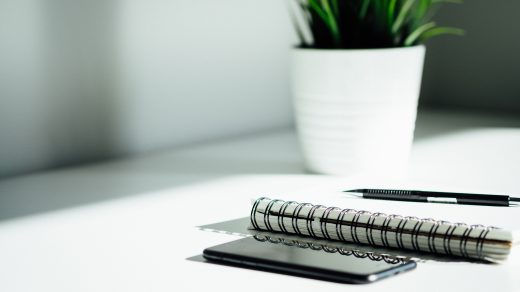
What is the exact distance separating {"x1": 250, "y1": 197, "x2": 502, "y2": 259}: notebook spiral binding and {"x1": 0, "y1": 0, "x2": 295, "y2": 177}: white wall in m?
0.51

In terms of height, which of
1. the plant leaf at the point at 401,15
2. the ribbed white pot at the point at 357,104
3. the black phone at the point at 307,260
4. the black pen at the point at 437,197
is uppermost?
the plant leaf at the point at 401,15

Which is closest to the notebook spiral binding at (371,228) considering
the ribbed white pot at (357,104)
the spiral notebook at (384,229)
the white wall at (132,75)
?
the spiral notebook at (384,229)

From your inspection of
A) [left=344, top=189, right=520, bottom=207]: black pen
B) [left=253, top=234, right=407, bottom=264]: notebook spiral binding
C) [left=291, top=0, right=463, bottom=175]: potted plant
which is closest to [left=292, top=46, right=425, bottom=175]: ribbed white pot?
[left=291, top=0, right=463, bottom=175]: potted plant

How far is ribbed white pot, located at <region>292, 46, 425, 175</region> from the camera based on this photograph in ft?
3.43

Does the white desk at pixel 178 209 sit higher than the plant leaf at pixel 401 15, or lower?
lower

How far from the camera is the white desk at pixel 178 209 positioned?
645 millimetres

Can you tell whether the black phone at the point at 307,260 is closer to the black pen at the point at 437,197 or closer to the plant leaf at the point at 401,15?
the black pen at the point at 437,197

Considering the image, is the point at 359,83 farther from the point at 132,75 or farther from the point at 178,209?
the point at 132,75

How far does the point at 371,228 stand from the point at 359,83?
0.38m

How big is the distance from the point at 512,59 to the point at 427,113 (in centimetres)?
20

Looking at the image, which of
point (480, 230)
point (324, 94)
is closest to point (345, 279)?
point (480, 230)

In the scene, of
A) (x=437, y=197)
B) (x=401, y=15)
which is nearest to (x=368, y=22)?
(x=401, y=15)

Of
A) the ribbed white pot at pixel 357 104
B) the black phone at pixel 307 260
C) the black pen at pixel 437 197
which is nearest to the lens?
the black phone at pixel 307 260

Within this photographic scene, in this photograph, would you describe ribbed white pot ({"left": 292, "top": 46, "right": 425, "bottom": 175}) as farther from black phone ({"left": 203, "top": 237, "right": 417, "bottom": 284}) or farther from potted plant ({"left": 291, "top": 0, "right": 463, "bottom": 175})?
black phone ({"left": 203, "top": 237, "right": 417, "bottom": 284})
